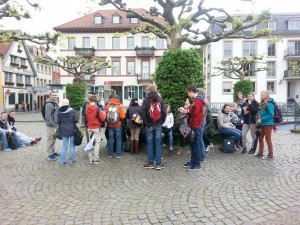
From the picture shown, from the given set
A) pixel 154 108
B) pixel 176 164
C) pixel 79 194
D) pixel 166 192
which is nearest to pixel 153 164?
pixel 176 164

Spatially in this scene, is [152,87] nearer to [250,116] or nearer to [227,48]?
[250,116]

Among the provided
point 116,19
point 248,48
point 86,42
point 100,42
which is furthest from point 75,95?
point 248,48

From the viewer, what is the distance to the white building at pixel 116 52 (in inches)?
1763

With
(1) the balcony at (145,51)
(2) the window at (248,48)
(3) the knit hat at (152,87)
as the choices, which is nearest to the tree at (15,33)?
(3) the knit hat at (152,87)

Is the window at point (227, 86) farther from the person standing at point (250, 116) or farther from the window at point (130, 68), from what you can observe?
the person standing at point (250, 116)

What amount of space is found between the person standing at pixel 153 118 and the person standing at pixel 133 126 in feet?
4.66

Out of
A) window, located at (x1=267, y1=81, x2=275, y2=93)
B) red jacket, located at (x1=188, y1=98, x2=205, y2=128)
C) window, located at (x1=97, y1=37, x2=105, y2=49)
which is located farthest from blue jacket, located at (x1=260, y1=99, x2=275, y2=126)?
window, located at (x1=97, y1=37, x2=105, y2=49)

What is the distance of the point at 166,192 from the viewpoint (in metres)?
5.12

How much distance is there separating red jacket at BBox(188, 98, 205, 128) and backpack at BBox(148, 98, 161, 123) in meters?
0.76

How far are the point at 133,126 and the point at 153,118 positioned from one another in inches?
66.7

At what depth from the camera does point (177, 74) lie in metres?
8.80

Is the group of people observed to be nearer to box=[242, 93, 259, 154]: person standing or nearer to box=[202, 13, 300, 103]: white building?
box=[242, 93, 259, 154]: person standing

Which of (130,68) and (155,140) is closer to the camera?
(155,140)

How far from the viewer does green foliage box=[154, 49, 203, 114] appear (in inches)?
347
